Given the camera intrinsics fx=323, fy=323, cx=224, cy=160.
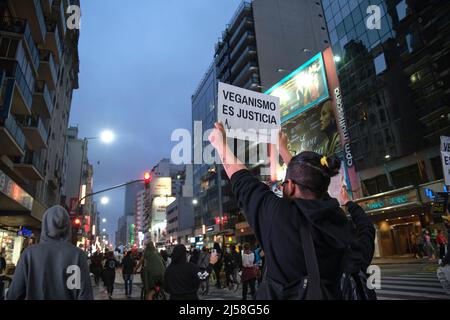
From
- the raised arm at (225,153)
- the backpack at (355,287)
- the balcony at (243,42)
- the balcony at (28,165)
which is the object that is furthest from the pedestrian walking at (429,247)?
the balcony at (243,42)

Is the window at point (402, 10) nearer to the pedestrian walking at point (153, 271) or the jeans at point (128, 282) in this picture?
the jeans at point (128, 282)

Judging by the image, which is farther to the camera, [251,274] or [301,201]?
[251,274]

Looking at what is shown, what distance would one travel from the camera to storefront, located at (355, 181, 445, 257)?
26.4 meters

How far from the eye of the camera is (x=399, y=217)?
1171 inches

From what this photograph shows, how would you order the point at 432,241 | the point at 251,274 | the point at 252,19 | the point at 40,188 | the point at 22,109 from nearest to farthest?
the point at 251,274
the point at 22,109
the point at 432,241
the point at 40,188
the point at 252,19

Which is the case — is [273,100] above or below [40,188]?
below

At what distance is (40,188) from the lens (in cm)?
2770

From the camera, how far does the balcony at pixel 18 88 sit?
646 inches

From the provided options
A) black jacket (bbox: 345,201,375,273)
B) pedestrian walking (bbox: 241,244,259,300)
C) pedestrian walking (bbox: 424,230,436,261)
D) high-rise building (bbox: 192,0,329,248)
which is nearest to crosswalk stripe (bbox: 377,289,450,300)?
pedestrian walking (bbox: 241,244,259,300)

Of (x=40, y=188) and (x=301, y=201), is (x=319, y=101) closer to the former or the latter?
(x=40, y=188)

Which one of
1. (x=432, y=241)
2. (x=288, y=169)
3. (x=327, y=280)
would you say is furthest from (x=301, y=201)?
(x=432, y=241)

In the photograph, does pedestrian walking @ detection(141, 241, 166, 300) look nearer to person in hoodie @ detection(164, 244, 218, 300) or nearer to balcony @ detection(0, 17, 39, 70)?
person in hoodie @ detection(164, 244, 218, 300)

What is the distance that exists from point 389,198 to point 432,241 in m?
6.90
